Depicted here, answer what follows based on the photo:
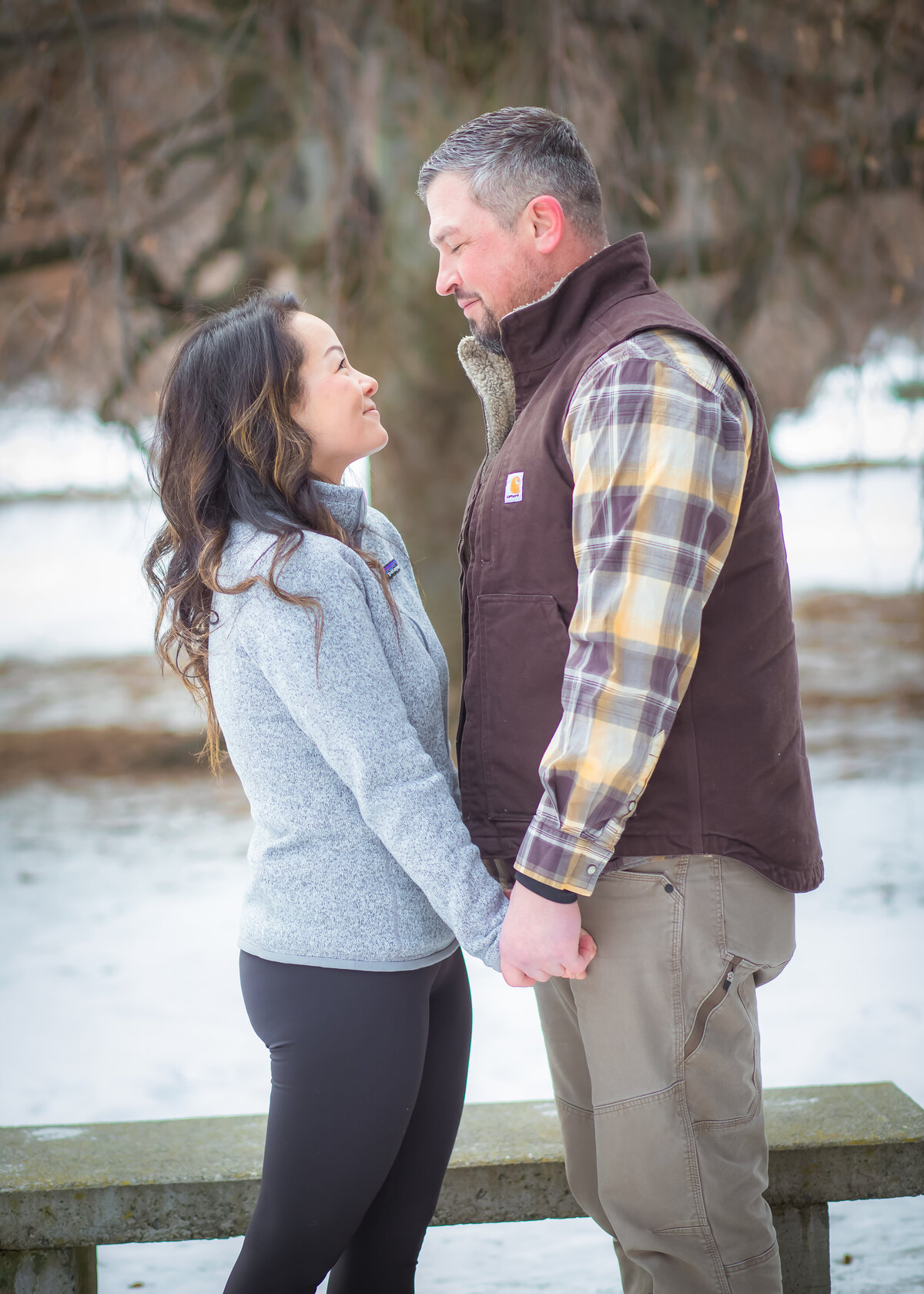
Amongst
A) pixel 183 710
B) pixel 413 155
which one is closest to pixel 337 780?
pixel 413 155

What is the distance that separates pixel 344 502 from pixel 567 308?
0.36 m

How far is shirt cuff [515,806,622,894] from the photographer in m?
1.27

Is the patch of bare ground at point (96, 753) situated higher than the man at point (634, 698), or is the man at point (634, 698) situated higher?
the man at point (634, 698)

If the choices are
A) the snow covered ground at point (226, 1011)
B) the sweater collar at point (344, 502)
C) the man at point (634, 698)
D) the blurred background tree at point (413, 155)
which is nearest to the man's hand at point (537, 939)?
the man at point (634, 698)

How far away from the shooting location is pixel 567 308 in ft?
4.82

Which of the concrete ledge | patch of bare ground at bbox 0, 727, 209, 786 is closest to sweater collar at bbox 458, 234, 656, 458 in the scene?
the concrete ledge

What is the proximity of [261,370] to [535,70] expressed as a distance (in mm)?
2638

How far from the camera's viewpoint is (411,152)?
4184mm

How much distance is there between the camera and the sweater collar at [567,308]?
4.78 ft

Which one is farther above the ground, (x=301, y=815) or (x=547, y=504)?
(x=547, y=504)

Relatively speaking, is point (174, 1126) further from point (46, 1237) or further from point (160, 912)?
point (160, 912)

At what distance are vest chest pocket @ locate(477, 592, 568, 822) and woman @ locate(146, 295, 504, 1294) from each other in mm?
83

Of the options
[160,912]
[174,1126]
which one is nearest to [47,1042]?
[160,912]

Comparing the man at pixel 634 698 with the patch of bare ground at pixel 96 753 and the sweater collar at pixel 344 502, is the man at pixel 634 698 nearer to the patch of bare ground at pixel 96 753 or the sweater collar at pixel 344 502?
the sweater collar at pixel 344 502
